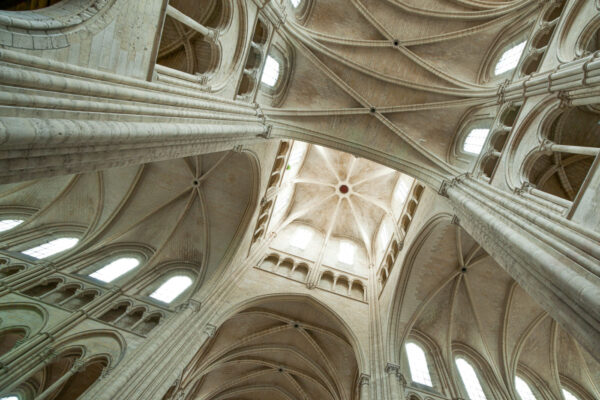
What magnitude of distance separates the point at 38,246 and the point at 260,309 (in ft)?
31.7

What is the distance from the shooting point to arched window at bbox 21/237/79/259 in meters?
12.5

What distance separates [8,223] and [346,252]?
17036 mm

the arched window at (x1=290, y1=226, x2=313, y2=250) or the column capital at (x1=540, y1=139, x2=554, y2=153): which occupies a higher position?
the arched window at (x1=290, y1=226, x2=313, y2=250)

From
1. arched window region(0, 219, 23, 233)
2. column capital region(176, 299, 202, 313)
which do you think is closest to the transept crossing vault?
column capital region(176, 299, 202, 313)

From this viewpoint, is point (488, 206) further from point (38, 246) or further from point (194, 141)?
point (38, 246)

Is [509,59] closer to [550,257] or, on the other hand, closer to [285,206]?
[550,257]

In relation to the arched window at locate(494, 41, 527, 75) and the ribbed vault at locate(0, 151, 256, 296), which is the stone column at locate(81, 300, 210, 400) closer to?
the ribbed vault at locate(0, 151, 256, 296)

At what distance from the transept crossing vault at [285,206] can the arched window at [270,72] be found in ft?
0.45

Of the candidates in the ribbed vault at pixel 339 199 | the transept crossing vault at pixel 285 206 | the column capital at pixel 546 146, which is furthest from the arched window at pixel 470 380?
the column capital at pixel 546 146

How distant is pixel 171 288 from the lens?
13.7 meters

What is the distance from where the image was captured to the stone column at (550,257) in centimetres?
383

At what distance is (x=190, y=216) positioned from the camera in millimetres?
15859

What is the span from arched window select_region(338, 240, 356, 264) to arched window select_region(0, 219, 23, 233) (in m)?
15.9

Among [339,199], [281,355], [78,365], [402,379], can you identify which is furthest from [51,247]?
[339,199]
